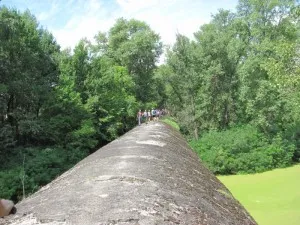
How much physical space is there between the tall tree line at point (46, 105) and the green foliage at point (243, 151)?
24.6 feet

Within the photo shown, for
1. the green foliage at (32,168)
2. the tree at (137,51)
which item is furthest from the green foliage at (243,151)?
the tree at (137,51)

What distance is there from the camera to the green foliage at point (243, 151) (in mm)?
26000

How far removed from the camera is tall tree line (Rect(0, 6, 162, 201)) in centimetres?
2089

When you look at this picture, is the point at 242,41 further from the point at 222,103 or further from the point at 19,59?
the point at 19,59

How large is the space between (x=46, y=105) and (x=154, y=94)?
1848 centimetres

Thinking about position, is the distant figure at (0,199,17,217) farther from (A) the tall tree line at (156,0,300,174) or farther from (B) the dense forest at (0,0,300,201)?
(A) the tall tree line at (156,0,300,174)

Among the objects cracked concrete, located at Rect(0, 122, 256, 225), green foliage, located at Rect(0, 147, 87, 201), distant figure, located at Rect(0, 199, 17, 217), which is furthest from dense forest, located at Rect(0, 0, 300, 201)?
distant figure, located at Rect(0, 199, 17, 217)

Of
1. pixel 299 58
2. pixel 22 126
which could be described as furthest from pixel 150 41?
pixel 299 58

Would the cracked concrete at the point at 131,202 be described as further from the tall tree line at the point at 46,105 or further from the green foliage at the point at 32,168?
the green foliage at the point at 32,168

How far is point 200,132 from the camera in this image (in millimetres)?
34125

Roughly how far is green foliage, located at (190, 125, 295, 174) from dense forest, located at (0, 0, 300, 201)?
0.08 meters

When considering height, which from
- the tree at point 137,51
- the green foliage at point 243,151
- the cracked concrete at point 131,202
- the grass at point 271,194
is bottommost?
the grass at point 271,194

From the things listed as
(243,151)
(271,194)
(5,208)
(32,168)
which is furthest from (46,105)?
(5,208)

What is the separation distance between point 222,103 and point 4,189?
22390mm
